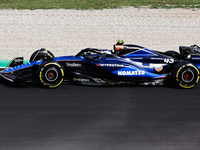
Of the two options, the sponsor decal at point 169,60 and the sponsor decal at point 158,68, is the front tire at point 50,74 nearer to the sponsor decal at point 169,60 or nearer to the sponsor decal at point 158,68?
the sponsor decal at point 158,68

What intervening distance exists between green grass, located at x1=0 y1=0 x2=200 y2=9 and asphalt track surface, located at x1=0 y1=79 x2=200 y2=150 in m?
13.9

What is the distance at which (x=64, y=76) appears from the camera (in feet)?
31.5

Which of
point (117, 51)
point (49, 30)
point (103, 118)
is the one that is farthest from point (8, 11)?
point (103, 118)

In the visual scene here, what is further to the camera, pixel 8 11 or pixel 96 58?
pixel 8 11

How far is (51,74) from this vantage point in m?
9.22

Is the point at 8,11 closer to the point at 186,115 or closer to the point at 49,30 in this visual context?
the point at 49,30

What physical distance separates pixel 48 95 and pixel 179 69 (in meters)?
3.32

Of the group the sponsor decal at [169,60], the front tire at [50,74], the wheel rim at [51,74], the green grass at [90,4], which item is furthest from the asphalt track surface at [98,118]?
the green grass at [90,4]

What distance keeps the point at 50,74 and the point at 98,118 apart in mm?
2596

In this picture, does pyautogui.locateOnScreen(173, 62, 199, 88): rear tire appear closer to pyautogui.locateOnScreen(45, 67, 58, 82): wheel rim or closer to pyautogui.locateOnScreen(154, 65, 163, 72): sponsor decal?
pyautogui.locateOnScreen(154, 65, 163, 72): sponsor decal

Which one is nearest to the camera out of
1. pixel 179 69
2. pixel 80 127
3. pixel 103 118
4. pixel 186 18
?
pixel 80 127

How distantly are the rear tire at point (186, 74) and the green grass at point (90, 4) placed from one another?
547 inches

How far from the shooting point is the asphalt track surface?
588cm

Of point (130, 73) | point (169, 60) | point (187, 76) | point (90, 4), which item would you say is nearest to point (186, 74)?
point (187, 76)
